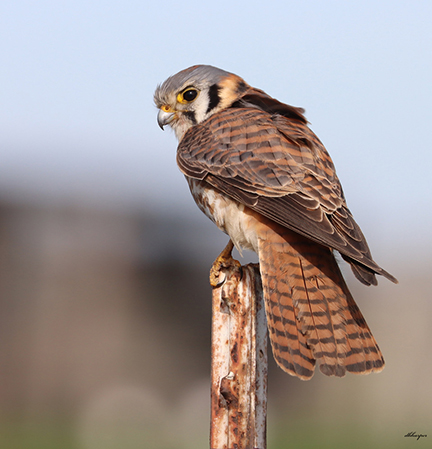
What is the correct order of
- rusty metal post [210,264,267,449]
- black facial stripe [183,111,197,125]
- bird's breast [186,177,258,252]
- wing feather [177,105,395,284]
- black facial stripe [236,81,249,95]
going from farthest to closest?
1. black facial stripe [236,81,249,95]
2. black facial stripe [183,111,197,125]
3. bird's breast [186,177,258,252]
4. wing feather [177,105,395,284]
5. rusty metal post [210,264,267,449]

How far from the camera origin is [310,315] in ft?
6.48

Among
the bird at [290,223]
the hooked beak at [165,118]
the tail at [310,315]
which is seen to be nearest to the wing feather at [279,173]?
the bird at [290,223]

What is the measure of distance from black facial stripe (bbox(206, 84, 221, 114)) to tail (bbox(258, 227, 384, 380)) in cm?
115

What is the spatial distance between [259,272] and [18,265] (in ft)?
16.6

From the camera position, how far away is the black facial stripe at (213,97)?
3068 mm

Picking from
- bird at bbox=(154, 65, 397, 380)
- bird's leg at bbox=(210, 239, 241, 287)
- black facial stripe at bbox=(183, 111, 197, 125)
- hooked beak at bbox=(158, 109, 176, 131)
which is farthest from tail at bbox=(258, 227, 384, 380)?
hooked beak at bbox=(158, 109, 176, 131)

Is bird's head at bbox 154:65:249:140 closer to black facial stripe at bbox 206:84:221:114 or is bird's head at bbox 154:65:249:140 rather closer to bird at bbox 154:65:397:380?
black facial stripe at bbox 206:84:221:114

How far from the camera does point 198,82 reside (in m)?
3.12

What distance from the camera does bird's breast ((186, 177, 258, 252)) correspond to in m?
2.35

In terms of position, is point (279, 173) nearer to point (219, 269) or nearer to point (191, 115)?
point (219, 269)

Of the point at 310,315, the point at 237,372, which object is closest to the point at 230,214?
the point at 310,315

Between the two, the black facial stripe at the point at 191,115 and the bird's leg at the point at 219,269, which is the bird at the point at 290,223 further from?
the black facial stripe at the point at 191,115

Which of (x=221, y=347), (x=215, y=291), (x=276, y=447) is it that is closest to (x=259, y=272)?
(x=215, y=291)

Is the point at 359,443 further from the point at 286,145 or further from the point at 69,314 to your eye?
the point at 286,145
